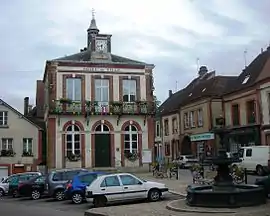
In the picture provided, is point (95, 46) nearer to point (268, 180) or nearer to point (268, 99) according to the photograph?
point (268, 99)

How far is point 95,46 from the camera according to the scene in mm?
41188

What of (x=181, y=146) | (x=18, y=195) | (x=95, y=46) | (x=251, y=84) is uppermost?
(x=95, y=46)

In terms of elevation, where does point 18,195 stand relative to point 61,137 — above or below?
below

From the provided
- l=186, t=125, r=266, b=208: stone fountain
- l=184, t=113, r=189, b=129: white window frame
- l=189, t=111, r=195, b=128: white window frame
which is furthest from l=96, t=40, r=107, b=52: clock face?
l=186, t=125, r=266, b=208: stone fountain

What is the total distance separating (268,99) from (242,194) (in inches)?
1019

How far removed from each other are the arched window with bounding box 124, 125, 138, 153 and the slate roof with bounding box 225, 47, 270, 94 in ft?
38.5

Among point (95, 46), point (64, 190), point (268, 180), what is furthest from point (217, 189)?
point (95, 46)

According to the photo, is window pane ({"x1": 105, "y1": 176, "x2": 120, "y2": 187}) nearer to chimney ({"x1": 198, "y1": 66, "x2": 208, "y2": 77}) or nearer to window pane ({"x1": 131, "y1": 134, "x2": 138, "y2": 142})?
window pane ({"x1": 131, "y1": 134, "x2": 138, "y2": 142})

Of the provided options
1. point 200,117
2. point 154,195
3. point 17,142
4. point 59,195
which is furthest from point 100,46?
point 154,195

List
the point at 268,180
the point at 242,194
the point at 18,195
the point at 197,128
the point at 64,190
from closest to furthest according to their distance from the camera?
the point at 242,194 < the point at 268,180 < the point at 64,190 < the point at 18,195 < the point at 197,128

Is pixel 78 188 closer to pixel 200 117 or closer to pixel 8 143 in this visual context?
pixel 8 143

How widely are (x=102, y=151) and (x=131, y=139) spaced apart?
8.90ft

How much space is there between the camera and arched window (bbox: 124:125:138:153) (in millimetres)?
40031

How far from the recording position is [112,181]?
65.9 ft
